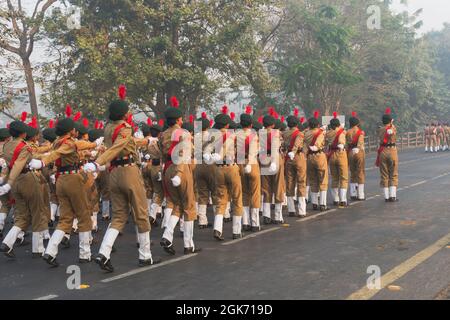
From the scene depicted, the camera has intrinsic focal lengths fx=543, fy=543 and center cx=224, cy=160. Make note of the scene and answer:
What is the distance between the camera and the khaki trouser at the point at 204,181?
10.6 meters

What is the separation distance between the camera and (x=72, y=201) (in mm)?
7637

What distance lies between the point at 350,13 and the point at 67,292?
31617 mm

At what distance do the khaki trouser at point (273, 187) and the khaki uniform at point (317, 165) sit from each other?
3.85ft

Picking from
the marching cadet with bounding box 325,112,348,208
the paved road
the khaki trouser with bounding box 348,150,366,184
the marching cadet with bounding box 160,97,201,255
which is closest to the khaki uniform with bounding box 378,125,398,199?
the khaki trouser with bounding box 348,150,366,184

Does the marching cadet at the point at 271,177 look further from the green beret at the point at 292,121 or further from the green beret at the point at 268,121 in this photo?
the green beret at the point at 292,121

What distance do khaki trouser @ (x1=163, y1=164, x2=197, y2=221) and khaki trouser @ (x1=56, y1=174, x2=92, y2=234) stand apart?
4.02ft

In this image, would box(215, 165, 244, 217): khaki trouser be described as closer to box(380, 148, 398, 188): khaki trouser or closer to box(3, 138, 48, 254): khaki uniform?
box(3, 138, 48, 254): khaki uniform

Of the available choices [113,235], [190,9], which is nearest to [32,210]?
[113,235]

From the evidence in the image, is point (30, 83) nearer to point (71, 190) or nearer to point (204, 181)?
point (204, 181)

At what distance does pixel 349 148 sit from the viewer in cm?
1309

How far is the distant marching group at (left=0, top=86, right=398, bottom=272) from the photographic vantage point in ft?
23.6

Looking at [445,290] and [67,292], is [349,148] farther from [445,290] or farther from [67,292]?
[67,292]

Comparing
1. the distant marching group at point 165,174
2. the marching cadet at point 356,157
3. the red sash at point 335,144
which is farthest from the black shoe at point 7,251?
the marching cadet at point 356,157

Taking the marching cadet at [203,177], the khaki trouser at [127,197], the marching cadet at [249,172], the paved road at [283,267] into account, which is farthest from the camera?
the marching cadet at [203,177]
